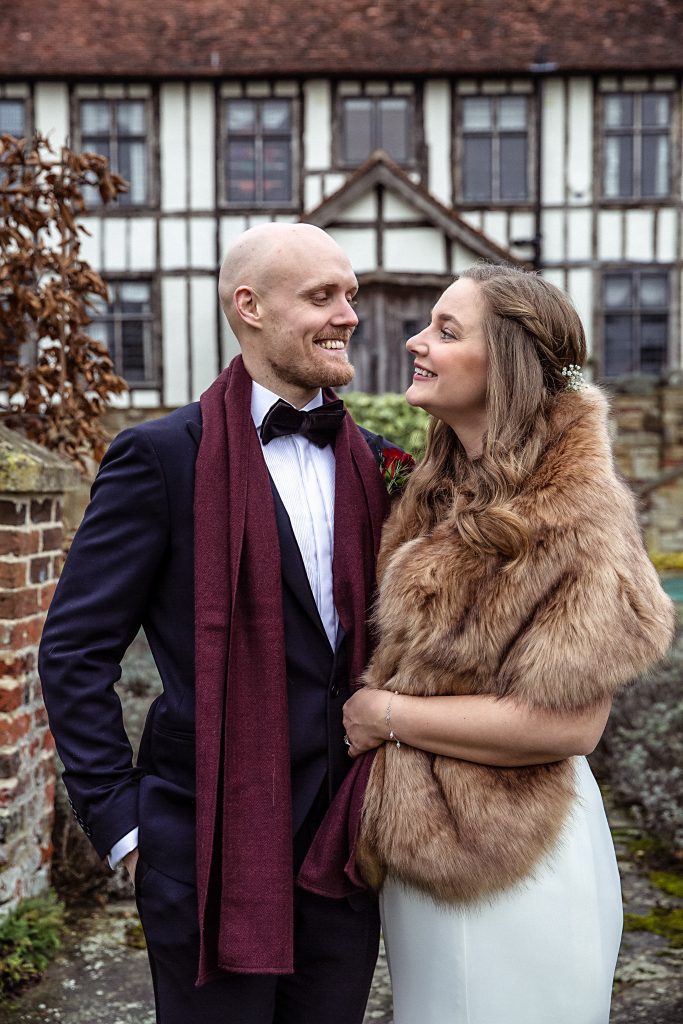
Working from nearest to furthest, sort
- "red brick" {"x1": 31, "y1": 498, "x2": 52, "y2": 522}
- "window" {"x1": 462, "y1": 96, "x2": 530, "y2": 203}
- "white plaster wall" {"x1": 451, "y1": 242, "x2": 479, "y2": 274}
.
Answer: "red brick" {"x1": 31, "y1": 498, "x2": 52, "y2": 522}
"white plaster wall" {"x1": 451, "y1": 242, "x2": 479, "y2": 274}
"window" {"x1": 462, "y1": 96, "x2": 530, "y2": 203}

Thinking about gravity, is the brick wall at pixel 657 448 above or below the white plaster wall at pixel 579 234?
below

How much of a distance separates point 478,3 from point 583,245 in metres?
3.76

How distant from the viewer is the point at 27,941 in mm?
3453

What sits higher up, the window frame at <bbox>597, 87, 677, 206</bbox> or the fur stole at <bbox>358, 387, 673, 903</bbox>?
the window frame at <bbox>597, 87, 677, 206</bbox>

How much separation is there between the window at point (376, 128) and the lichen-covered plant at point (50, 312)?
9.61 m

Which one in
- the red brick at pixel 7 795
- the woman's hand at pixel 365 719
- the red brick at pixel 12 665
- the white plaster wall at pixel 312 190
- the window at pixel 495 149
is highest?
the window at pixel 495 149

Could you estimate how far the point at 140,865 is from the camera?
7.02 feet

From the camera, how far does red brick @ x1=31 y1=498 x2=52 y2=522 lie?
3.54 meters

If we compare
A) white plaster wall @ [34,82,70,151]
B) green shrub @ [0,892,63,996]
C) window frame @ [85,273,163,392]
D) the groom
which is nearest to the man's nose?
the groom

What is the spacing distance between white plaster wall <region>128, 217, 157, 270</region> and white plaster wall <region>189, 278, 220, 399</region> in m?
0.64

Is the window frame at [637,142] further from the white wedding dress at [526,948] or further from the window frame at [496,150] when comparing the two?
the white wedding dress at [526,948]

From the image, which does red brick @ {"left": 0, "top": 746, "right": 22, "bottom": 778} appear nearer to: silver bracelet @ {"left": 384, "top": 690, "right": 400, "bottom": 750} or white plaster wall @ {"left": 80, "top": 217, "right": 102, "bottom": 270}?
silver bracelet @ {"left": 384, "top": 690, "right": 400, "bottom": 750}

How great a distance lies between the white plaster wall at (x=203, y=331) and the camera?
14.4 metres

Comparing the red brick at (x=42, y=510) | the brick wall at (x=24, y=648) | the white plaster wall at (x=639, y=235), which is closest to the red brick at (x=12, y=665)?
the brick wall at (x=24, y=648)
